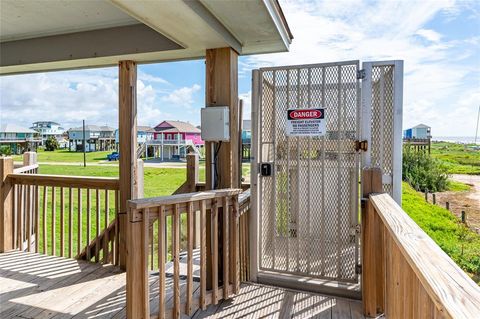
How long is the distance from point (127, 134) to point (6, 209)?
1.86 metres

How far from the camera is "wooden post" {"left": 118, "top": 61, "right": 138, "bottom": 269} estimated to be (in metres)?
3.17

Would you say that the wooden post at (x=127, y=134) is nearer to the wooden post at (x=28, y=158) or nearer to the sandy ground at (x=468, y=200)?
the wooden post at (x=28, y=158)

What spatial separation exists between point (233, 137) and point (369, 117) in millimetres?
1122

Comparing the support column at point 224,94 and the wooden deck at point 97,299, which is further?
the support column at point 224,94

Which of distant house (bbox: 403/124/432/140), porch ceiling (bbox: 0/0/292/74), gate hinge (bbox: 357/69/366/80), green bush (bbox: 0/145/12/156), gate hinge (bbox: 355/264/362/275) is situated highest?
porch ceiling (bbox: 0/0/292/74)

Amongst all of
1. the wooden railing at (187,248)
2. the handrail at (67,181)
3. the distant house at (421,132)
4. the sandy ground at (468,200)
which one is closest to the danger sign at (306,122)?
the wooden railing at (187,248)

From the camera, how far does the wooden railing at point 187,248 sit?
6.00ft

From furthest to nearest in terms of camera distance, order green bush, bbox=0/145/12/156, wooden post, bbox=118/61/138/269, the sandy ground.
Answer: the sandy ground
green bush, bbox=0/145/12/156
wooden post, bbox=118/61/138/269

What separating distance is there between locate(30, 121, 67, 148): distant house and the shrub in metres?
0.07

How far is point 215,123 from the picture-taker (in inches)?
99.0

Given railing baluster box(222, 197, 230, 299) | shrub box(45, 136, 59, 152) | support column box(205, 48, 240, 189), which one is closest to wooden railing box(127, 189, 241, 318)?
railing baluster box(222, 197, 230, 299)

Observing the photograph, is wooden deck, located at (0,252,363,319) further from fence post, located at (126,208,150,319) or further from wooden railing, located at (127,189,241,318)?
fence post, located at (126,208,150,319)

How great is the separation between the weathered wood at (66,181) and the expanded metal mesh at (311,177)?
5.62 feet

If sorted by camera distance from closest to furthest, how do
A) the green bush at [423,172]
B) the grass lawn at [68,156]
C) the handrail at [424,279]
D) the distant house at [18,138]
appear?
the handrail at [424,279] < the grass lawn at [68,156] < the distant house at [18,138] < the green bush at [423,172]
